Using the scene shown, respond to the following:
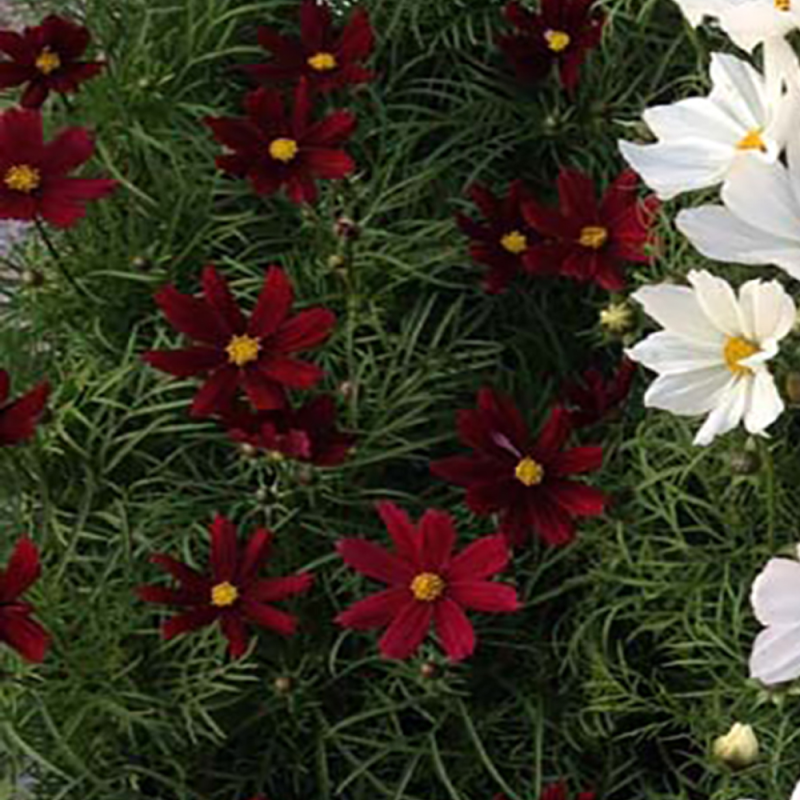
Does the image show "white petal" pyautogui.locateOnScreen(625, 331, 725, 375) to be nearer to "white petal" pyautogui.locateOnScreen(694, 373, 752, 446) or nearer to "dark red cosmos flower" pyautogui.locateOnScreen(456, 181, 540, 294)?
"white petal" pyautogui.locateOnScreen(694, 373, 752, 446)

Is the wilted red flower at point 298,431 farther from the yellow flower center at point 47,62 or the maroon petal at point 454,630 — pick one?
the yellow flower center at point 47,62

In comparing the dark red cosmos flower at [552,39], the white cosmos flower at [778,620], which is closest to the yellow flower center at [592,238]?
the dark red cosmos flower at [552,39]

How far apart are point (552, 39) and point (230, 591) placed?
435 millimetres

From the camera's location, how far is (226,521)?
1.12m

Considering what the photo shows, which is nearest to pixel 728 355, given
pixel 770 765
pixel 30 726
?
pixel 770 765

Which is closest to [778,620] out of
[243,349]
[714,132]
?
[714,132]

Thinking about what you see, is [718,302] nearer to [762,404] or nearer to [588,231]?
[762,404]

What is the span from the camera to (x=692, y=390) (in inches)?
33.9

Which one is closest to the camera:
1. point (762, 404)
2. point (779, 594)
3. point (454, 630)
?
point (779, 594)

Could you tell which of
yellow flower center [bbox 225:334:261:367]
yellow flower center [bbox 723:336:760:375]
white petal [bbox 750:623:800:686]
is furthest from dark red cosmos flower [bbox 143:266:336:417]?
white petal [bbox 750:623:800:686]

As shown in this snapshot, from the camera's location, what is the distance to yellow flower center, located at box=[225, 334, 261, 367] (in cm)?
113

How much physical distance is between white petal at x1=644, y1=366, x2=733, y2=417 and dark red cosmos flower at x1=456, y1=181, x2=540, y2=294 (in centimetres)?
35

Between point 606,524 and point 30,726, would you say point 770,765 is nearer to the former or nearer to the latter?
point 606,524

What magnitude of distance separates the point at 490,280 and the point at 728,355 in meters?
0.37
